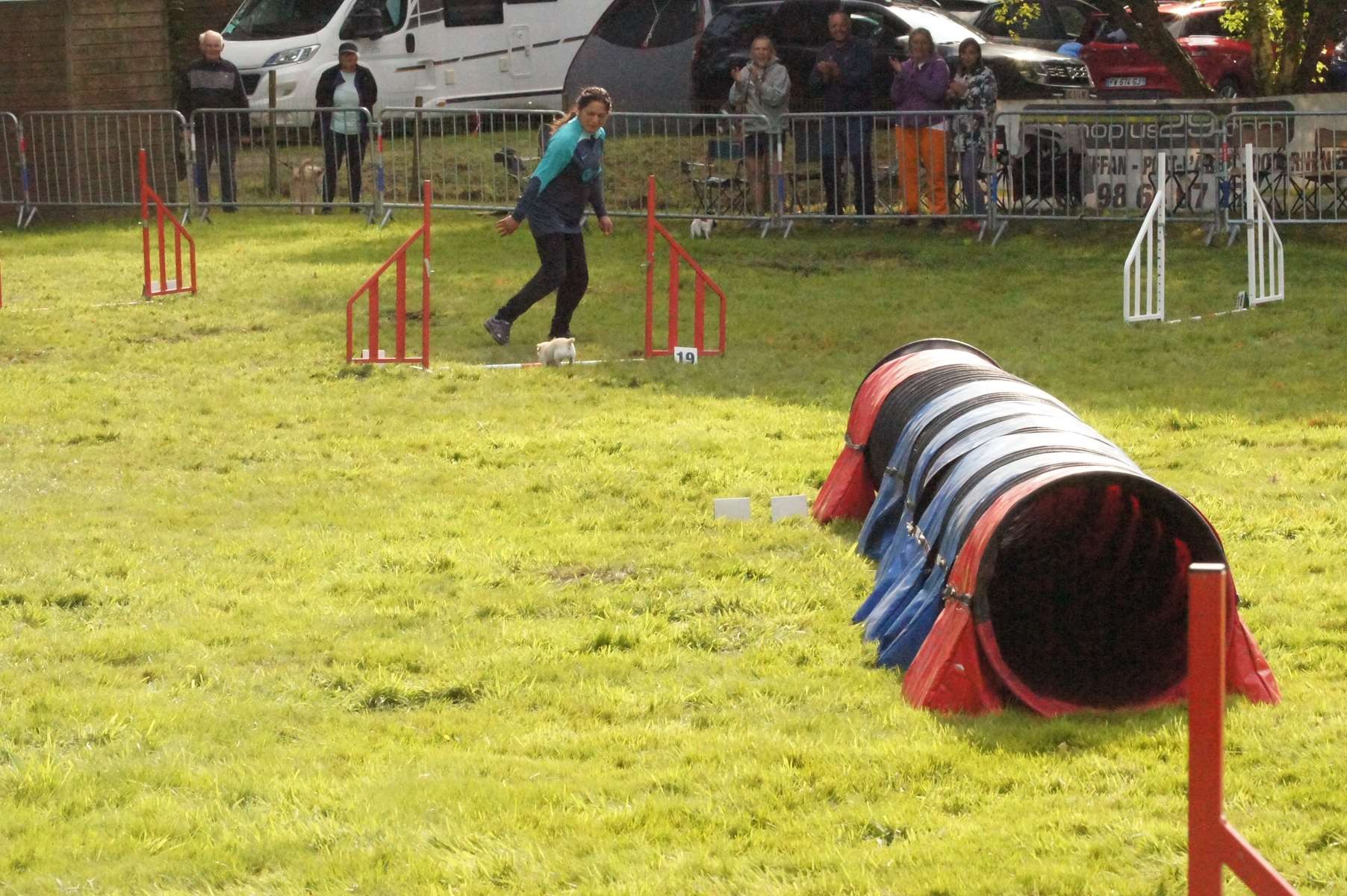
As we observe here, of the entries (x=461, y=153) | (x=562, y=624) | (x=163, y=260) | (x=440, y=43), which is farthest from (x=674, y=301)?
(x=440, y=43)

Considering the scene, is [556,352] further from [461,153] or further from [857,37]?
[857,37]

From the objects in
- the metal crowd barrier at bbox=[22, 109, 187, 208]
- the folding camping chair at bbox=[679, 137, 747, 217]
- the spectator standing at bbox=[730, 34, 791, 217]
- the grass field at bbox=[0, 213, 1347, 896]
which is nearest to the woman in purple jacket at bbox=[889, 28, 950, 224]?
the spectator standing at bbox=[730, 34, 791, 217]

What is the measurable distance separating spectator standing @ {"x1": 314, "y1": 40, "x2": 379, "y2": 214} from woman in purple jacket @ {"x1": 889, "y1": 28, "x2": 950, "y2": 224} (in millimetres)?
6134

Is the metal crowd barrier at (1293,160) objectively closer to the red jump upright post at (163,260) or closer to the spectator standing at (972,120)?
the spectator standing at (972,120)

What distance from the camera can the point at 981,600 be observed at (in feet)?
18.6

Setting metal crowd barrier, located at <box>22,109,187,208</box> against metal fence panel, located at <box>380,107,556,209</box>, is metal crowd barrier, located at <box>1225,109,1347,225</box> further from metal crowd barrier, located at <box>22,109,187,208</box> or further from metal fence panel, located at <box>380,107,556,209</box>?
metal crowd barrier, located at <box>22,109,187,208</box>

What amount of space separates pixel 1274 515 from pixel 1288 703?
2.69 meters

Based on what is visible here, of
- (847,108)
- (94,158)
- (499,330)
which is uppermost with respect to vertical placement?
(847,108)

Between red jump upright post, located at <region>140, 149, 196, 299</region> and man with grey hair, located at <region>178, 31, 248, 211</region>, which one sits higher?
man with grey hair, located at <region>178, 31, 248, 211</region>

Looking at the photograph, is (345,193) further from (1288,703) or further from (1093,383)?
(1288,703)

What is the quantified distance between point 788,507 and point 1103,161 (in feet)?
32.6

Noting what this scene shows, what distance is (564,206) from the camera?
12547 mm

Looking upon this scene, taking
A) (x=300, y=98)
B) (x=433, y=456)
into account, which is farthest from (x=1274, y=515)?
(x=300, y=98)

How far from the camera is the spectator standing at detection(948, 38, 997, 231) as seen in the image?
1753 cm
